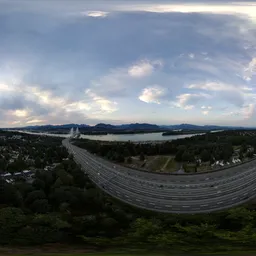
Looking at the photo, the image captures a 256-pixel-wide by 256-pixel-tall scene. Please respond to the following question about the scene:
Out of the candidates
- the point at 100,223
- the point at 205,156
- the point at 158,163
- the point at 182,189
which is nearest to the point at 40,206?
the point at 100,223

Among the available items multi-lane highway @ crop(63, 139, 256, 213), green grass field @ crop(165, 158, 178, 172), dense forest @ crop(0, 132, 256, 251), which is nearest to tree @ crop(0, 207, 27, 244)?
dense forest @ crop(0, 132, 256, 251)

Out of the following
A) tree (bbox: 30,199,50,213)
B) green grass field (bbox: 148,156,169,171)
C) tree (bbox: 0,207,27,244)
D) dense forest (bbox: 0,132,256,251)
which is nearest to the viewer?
dense forest (bbox: 0,132,256,251)

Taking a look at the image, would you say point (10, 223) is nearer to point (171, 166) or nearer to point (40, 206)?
point (40, 206)

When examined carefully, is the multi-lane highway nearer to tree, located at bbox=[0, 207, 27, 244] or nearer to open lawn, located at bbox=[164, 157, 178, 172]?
open lawn, located at bbox=[164, 157, 178, 172]

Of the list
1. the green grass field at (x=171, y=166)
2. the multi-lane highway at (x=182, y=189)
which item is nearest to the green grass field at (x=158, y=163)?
the green grass field at (x=171, y=166)

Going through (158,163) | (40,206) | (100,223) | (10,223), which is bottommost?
(100,223)

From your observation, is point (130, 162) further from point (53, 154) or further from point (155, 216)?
point (155, 216)

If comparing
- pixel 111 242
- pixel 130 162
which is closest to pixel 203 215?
pixel 111 242

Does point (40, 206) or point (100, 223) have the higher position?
point (40, 206)
